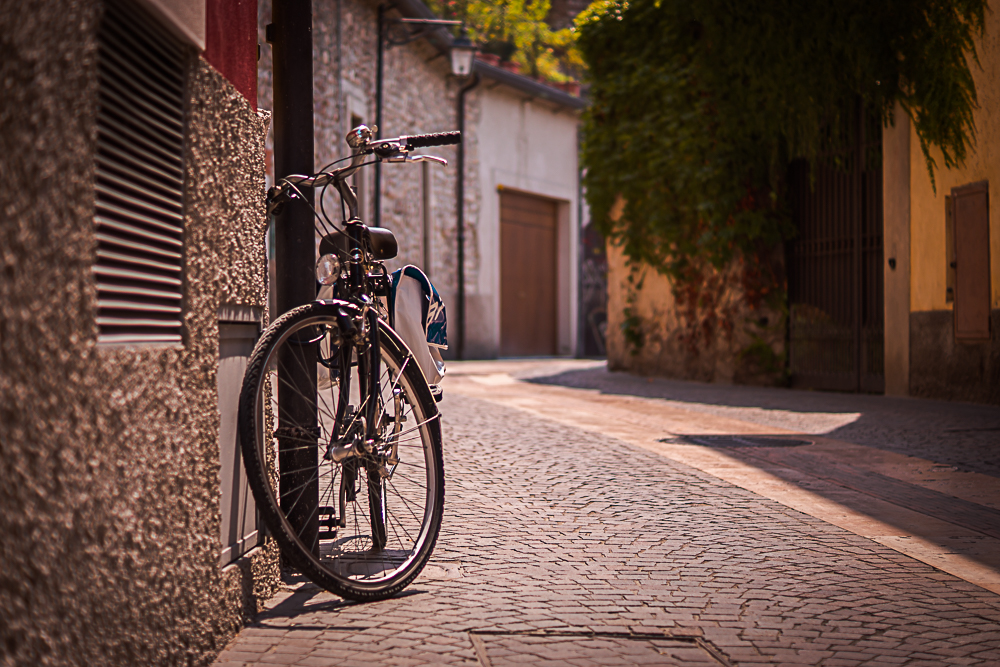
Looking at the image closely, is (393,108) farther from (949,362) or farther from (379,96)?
(949,362)

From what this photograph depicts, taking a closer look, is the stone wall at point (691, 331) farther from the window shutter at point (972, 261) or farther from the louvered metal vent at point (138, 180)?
the louvered metal vent at point (138, 180)

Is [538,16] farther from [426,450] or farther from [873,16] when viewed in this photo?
[426,450]

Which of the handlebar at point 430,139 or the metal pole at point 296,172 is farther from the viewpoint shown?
the handlebar at point 430,139

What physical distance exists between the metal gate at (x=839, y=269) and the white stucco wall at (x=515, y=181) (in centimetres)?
1028

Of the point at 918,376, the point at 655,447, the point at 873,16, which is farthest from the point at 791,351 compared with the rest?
the point at 655,447

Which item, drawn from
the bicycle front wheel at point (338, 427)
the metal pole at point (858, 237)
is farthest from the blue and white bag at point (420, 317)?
the metal pole at point (858, 237)

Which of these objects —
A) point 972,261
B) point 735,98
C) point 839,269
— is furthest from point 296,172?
point 735,98

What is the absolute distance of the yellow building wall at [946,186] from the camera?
333 inches

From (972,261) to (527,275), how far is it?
1526 cm

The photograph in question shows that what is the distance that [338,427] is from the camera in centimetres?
306

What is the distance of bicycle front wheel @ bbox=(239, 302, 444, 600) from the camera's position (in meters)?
2.85

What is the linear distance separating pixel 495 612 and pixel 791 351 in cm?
953

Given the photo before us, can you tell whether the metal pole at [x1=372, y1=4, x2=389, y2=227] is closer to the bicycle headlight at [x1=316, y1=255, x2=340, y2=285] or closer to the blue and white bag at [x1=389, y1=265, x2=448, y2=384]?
the blue and white bag at [x1=389, y1=265, x2=448, y2=384]

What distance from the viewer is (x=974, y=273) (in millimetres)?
8781
